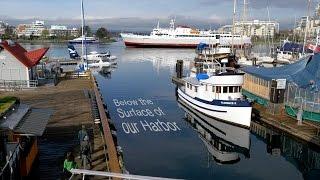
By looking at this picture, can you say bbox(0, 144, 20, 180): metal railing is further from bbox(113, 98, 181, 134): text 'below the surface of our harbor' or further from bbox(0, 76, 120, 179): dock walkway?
bbox(113, 98, 181, 134): text 'below the surface of our harbor'

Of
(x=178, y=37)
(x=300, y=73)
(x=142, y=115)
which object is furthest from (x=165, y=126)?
(x=178, y=37)

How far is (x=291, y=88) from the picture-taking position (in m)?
32.6

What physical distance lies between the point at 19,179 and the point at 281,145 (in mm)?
19749

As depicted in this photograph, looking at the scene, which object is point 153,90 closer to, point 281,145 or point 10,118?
point 281,145

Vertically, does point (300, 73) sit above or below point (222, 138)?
above

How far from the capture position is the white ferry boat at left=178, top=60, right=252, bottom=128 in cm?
3112

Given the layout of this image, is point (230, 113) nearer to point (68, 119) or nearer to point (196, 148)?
point (196, 148)

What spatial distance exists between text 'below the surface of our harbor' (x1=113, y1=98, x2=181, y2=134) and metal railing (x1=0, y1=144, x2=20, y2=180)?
56.4 ft

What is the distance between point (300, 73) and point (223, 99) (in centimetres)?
662

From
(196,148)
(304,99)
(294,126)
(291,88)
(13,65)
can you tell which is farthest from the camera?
(13,65)

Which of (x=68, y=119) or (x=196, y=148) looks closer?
(x=68, y=119)

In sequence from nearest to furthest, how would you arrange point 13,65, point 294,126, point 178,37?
point 294,126, point 13,65, point 178,37

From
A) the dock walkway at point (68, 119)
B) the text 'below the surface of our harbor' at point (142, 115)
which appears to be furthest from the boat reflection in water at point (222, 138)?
the dock walkway at point (68, 119)

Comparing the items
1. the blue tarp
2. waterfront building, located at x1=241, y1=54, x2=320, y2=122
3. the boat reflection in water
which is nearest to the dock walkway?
the boat reflection in water
